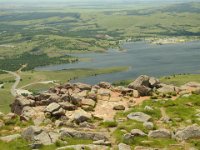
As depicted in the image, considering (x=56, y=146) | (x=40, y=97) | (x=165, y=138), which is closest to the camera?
(x=56, y=146)

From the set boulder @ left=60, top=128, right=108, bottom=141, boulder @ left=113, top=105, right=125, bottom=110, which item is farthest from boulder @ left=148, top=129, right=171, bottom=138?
boulder @ left=113, top=105, right=125, bottom=110

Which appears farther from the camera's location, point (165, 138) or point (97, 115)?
point (97, 115)

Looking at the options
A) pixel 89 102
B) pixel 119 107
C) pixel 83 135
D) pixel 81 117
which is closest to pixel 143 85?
pixel 89 102

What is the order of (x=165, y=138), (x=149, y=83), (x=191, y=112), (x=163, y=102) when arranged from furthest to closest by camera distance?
(x=149, y=83), (x=163, y=102), (x=191, y=112), (x=165, y=138)

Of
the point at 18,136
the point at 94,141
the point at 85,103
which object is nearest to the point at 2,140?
the point at 18,136

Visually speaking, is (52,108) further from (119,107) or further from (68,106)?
(119,107)

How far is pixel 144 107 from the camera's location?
53.7 m

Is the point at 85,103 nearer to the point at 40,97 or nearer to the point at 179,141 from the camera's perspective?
the point at 40,97

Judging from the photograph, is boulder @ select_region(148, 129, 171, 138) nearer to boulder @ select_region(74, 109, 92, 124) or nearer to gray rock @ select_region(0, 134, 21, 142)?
boulder @ select_region(74, 109, 92, 124)

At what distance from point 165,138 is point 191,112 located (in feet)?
35.0

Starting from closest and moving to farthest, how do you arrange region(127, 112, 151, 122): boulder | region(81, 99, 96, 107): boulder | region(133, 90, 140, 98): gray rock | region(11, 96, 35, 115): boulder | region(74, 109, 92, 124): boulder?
region(74, 109, 92, 124): boulder → region(127, 112, 151, 122): boulder → region(81, 99, 96, 107): boulder → region(11, 96, 35, 115): boulder → region(133, 90, 140, 98): gray rock

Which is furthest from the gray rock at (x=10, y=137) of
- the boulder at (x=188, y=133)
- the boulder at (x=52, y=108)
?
the boulder at (x=188, y=133)

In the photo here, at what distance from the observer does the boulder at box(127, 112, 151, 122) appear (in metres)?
47.8

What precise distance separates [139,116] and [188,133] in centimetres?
900
